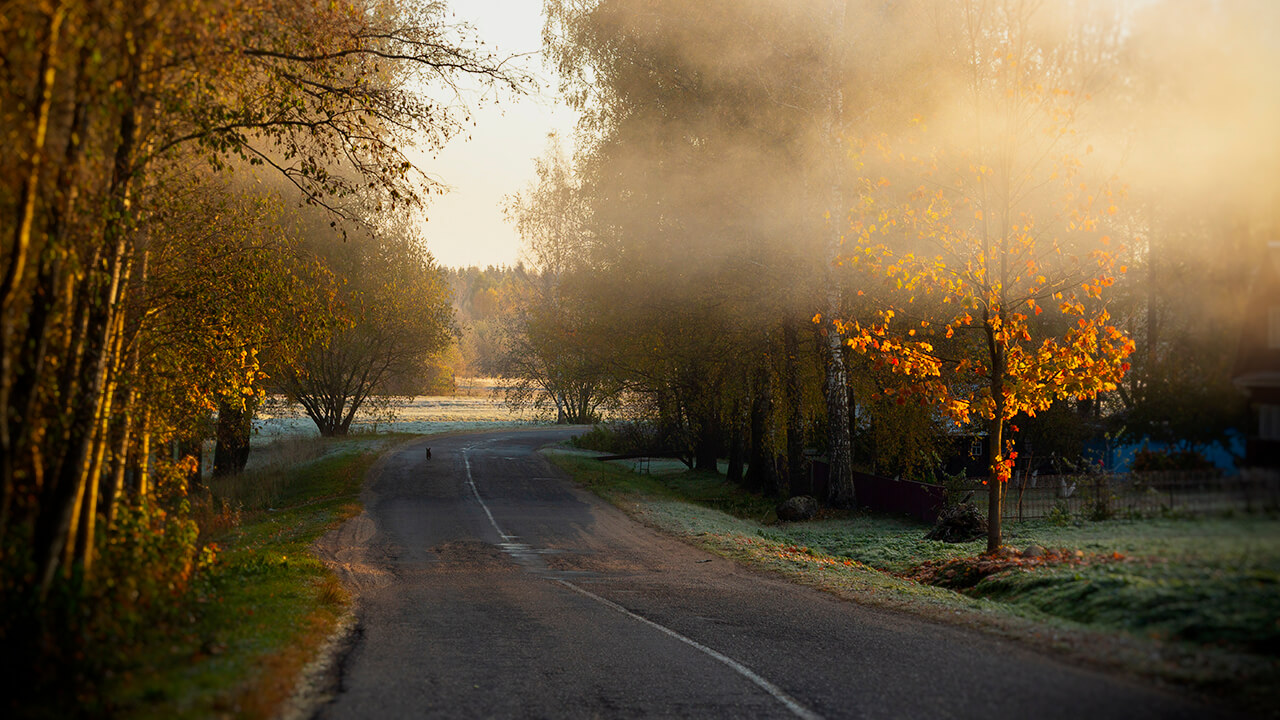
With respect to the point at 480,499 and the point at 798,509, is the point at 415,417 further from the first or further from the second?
the point at 798,509

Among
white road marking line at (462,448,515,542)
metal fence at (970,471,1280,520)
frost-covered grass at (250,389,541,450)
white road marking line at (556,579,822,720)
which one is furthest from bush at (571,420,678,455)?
metal fence at (970,471,1280,520)

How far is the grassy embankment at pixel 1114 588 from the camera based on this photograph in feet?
22.4

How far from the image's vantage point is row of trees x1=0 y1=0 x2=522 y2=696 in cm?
633

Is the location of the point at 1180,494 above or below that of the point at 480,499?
above

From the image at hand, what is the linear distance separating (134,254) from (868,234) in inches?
417

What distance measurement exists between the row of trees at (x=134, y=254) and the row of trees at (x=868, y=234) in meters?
8.41

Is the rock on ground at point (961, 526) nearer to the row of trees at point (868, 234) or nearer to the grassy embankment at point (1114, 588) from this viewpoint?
the grassy embankment at point (1114, 588)

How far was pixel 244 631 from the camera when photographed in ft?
30.5

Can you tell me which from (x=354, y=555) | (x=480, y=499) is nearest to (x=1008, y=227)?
(x=354, y=555)

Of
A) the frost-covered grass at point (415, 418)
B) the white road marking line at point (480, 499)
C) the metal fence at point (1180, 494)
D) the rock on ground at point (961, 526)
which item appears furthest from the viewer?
the frost-covered grass at point (415, 418)

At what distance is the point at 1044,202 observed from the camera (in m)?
17.7

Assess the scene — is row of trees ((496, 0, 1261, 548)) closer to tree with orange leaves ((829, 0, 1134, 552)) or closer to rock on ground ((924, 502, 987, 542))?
tree with orange leaves ((829, 0, 1134, 552))

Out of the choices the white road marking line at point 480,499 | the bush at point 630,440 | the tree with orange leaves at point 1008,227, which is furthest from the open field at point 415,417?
the tree with orange leaves at point 1008,227

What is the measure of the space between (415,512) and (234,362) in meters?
13.4
